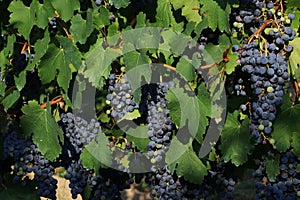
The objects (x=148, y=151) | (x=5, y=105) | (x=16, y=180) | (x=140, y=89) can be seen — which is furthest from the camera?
(x=16, y=180)

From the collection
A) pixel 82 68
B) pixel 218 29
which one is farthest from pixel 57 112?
pixel 218 29

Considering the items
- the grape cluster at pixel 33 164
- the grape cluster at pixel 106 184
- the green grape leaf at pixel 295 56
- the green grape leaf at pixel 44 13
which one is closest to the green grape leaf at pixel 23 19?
the green grape leaf at pixel 44 13

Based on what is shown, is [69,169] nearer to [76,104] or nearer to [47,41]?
[76,104]

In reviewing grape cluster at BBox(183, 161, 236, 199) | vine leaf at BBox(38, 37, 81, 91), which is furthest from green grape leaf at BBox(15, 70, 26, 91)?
grape cluster at BBox(183, 161, 236, 199)

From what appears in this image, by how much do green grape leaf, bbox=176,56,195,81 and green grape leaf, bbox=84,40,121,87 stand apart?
28 cm

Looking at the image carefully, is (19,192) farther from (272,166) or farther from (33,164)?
(272,166)

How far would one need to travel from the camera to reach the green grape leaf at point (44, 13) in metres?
2.65

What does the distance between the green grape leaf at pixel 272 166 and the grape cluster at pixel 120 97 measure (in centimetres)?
64

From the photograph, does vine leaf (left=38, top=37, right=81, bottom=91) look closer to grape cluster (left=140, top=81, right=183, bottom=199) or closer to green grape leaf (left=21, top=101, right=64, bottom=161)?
green grape leaf (left=21, top=101, right=64, bottom=161)

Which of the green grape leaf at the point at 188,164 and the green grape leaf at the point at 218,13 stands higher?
the green grape leaf at the point at 218,13

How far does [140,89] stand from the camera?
2.60 metres

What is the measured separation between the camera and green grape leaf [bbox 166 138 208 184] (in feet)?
8.85

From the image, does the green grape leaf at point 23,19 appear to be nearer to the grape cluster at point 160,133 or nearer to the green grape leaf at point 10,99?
the green grape leaf at point 10,99

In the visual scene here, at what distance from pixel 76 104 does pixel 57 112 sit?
237 millimetres
